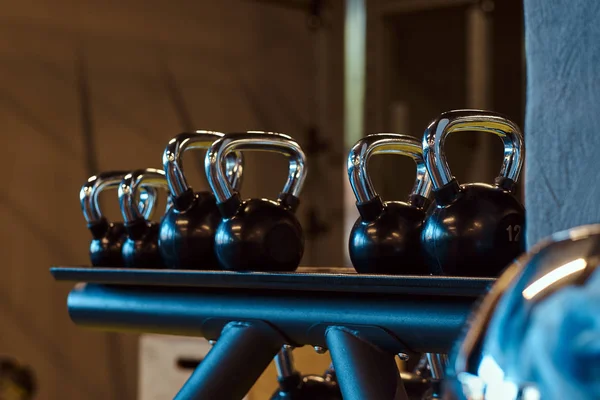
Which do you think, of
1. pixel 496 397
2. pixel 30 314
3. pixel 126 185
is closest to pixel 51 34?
pixel 30 314

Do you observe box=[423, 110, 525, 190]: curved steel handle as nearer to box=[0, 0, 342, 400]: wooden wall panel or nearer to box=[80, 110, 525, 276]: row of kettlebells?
box=[80, 110, 525, 276]: row of kettlebells

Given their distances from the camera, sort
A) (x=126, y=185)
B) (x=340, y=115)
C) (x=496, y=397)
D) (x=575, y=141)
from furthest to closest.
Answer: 1. (x=340, y=115)
2. (x=126, y=185)
3. (x=575, y=141)
4. (x=496, y=397)

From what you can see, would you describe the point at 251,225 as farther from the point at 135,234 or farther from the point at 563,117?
the point at 563,117

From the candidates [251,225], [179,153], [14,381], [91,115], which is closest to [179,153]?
[179,153]

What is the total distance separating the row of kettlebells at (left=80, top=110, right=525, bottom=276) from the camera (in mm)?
596

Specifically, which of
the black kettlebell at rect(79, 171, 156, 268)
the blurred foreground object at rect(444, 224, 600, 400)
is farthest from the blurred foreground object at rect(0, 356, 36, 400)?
the blurred foreground object at rect(444, 224, 600, 400)

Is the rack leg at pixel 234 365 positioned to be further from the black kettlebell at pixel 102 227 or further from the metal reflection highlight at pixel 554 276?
the metal reflection highlight at pixel 554 276

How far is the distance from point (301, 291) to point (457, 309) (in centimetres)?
14

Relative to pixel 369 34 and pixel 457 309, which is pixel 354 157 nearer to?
pixel 457 309

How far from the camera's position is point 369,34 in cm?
421

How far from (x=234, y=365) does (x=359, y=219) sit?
147 millimetres

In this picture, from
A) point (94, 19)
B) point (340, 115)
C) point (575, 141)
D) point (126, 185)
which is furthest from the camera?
point (340, 115)

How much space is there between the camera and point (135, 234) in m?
0.86

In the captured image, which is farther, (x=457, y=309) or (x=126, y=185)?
(x=126, y=185)
